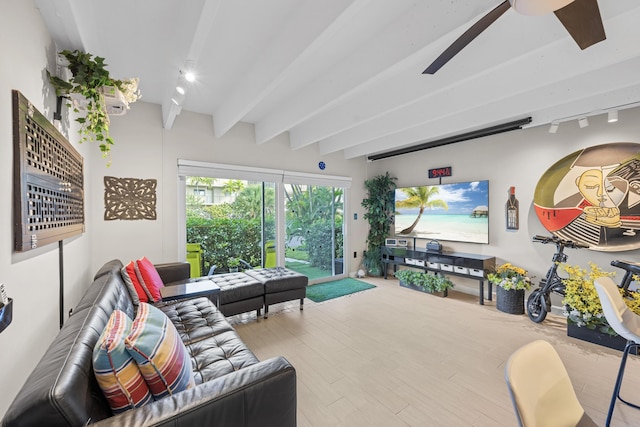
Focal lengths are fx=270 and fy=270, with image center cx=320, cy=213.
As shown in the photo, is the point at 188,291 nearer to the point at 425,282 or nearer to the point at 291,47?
the point at 291,47

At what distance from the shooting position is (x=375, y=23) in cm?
200

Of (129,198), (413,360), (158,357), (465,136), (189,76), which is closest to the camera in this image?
(158,357)

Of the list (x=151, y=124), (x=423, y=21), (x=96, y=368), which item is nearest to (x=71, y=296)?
(x=96, y=368)

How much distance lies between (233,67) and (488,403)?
3.55m

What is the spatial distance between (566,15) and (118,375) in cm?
259

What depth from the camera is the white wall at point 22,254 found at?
113 cm

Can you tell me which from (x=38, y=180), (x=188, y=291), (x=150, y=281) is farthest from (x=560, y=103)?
(x=150, y=281)

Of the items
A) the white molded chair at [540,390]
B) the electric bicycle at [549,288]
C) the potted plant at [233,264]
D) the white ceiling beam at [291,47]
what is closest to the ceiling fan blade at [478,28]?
the white ceiling beam at [291,47]

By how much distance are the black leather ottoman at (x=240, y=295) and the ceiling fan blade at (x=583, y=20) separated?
3378mm

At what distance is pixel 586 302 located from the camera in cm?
289

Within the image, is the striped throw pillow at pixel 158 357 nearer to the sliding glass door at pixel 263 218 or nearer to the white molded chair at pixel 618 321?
the white molded chair at pixel 618 321

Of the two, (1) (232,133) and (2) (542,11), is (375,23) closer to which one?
(2) (542,11)

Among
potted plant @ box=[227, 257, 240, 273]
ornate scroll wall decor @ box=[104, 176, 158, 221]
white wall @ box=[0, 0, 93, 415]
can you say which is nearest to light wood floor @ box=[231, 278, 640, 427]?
potted plant @ box=[227, 257, 240, 273]

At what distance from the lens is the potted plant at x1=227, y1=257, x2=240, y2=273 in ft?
14.0
